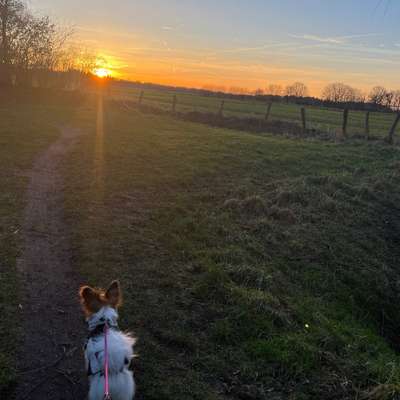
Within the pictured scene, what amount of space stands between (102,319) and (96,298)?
22cm

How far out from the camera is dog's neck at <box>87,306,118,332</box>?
3.89 meters

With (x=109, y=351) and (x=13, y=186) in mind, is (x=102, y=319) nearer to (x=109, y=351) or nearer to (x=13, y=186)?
(x=109, y=351)

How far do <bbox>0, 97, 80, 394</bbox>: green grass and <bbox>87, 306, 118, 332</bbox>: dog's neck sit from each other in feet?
4.12

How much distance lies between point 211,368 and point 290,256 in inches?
160

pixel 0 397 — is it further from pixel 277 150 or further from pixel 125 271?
pixel 277 150

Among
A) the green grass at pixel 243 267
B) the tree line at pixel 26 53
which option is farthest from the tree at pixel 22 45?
the green grass at pixel 243 267

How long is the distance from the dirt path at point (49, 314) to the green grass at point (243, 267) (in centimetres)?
41

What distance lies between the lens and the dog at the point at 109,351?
3.53m

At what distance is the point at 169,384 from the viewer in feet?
15.1

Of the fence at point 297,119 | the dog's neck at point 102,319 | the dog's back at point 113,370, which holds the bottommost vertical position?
the dog's back at point 113,370

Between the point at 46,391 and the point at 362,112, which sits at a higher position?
the point at 362,112

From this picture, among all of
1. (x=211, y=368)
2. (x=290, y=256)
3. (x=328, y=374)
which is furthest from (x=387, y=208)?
(x=211, y=368)

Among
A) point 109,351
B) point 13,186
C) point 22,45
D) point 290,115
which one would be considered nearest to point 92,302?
point 109,351

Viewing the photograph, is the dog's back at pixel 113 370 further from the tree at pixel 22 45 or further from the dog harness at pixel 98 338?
the tree at pixel 22 45
